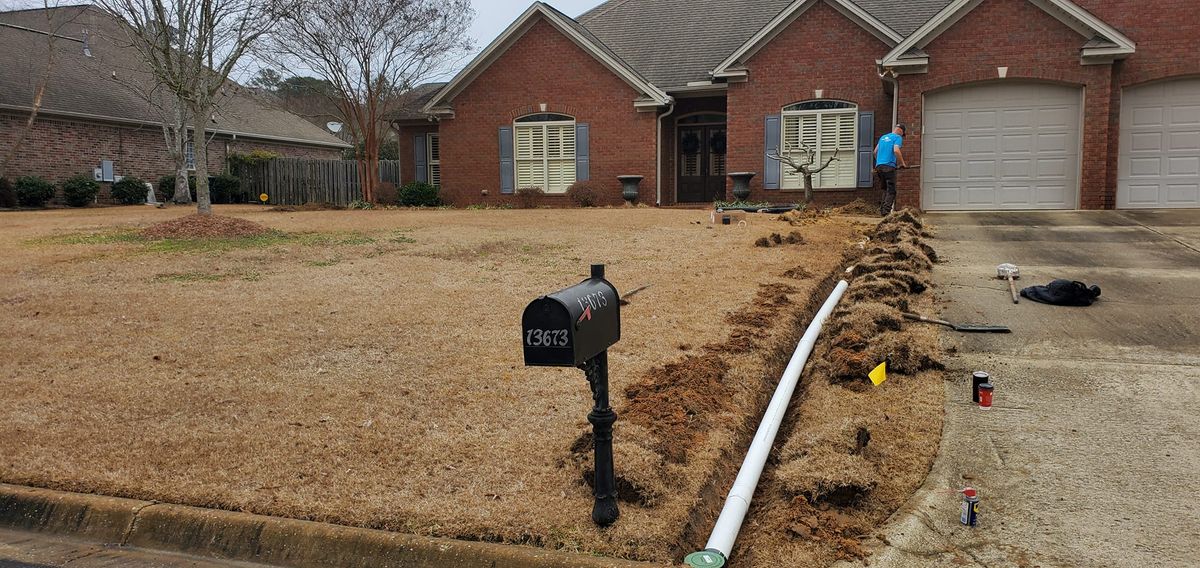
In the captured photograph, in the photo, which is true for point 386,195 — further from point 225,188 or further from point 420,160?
point 225,188

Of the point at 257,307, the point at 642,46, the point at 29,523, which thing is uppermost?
the point at 642,46

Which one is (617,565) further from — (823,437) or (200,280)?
(200,280)

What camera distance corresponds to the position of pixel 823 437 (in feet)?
15.3

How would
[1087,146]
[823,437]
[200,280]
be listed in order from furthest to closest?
[1087,146]
[200,280]
[823,437]

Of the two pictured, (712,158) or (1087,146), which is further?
(712,158)

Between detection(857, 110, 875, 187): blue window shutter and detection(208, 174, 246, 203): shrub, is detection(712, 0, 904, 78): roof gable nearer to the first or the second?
detection(857, 110, 875, 187): blue window shutter

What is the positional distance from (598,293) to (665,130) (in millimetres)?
19821

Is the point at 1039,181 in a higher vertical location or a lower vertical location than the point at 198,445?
higher

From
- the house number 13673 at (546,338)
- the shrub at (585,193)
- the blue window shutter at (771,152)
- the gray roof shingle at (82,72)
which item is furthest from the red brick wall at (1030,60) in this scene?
the gray roof shingle at (82,72)

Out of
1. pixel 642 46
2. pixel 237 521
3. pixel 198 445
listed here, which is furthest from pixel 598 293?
pixel 642 46

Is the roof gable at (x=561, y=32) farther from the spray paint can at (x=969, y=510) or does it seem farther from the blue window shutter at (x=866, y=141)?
the spray paint can at (x=969, y=510)

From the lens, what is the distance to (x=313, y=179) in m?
28.2

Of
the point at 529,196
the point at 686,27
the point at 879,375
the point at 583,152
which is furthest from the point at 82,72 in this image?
the point at 879,375

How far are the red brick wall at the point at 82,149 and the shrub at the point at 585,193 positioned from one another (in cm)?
1633
